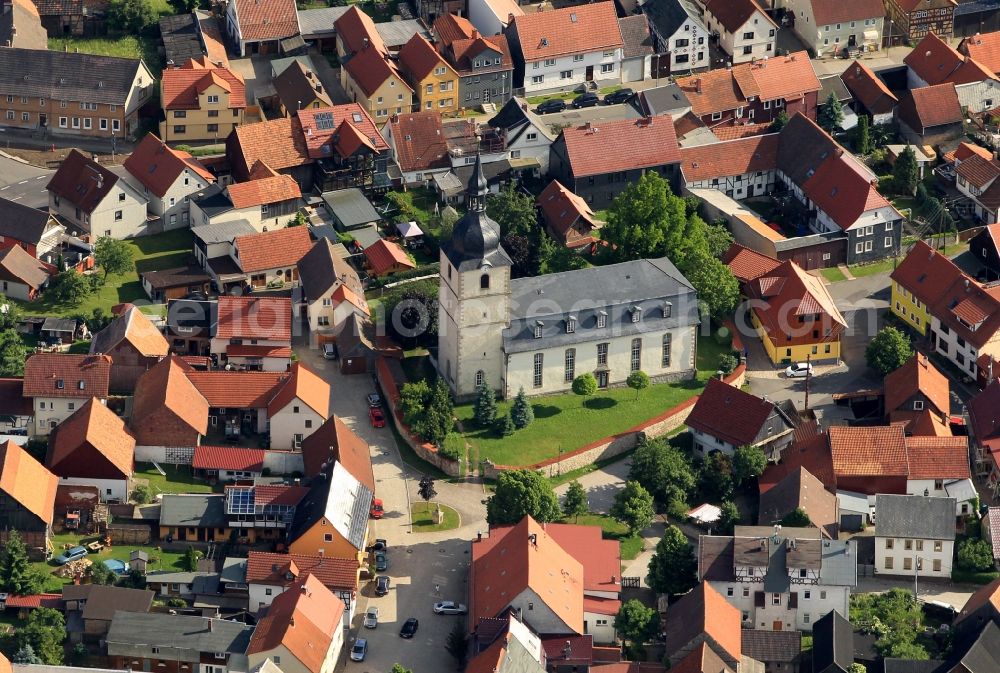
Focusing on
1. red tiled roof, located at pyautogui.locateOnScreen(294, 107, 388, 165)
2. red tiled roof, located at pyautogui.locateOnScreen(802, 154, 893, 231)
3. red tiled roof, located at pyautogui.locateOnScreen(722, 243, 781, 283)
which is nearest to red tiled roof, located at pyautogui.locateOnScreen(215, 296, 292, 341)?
red tiled roof, located at pyautogui.locateOnScreen(294, 107, 388, 165)

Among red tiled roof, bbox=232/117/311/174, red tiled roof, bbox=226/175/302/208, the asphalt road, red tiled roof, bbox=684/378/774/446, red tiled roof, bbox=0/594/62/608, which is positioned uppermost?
red tiled roof, bbox=232/117/311/174

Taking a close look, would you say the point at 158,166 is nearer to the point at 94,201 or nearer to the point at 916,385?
the point at 94,201

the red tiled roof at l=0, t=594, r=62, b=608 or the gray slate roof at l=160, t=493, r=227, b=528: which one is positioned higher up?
the red tiled roof at l=0, t=594, r=62, b=608

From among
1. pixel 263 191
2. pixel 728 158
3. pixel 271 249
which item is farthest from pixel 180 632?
pixel 728 158

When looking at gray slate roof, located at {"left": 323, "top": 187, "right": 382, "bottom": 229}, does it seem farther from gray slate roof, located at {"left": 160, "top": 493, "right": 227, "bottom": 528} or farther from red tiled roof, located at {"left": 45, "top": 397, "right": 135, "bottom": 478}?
gray slate roof, located at {"left": 160, "top": 493, "right": 227, "bottom": 528}

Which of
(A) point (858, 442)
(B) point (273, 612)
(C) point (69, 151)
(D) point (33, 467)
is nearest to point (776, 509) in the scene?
(A) point (858, 442)
